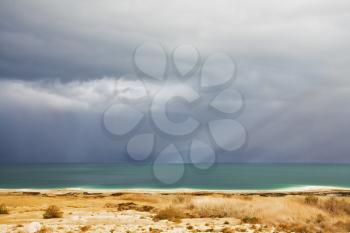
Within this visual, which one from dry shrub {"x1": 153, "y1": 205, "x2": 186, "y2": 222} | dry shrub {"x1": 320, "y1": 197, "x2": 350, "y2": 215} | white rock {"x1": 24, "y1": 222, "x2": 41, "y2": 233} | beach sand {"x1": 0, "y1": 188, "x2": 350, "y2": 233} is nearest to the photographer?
white rock {"x1": 24, "y1": 222, "x2": 41, "y2": 233}

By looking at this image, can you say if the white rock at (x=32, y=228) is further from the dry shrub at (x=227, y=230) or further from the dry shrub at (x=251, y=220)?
the dry shrub at (x=251, y=220)

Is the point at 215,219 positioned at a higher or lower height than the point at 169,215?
lower

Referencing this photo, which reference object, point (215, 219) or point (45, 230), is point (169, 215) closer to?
point (215, 219)

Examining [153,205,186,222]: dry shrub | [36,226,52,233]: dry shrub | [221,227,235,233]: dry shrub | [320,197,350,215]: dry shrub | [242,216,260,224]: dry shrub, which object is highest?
[320,197,350,215]: dry shrub

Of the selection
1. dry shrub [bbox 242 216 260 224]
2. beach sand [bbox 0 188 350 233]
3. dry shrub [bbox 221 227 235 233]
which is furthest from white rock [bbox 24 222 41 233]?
dry shrub [bbox 242 216 260 224]

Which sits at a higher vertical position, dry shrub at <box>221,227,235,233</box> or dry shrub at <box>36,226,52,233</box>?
dry shrub at <box>36,226,52,233</box>

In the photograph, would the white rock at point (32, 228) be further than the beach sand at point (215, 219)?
No

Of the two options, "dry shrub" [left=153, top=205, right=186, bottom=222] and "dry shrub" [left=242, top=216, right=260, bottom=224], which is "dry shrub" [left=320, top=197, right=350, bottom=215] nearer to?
"dry shrub" [left=242, top=216, right=260, bottom=224]

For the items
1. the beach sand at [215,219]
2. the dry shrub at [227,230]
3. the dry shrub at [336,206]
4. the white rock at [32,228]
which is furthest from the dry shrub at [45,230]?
the dry shrub at [336,206]

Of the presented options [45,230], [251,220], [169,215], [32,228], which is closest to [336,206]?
[251,220]

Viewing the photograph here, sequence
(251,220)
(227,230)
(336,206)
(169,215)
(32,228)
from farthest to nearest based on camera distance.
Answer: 1. (336,206)
2. (169,215)
3. (251,220)
4. (227,230)
5. (32,228)

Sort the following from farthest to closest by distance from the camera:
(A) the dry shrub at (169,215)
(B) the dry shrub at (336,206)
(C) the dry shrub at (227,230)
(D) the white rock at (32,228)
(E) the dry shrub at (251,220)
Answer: (B) the dry shrub at (336,206) < (A) the dry shrub at (169,215) < (E) the dry shrub at (251,220) < (C) the dry shrub at (227,230) < (D) the white rock at (32,228)

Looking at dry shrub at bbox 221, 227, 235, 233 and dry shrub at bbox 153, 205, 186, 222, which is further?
dry shrub at bbox 153, 205, 186, 222

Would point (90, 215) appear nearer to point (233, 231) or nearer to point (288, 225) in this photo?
point (233, 231)
